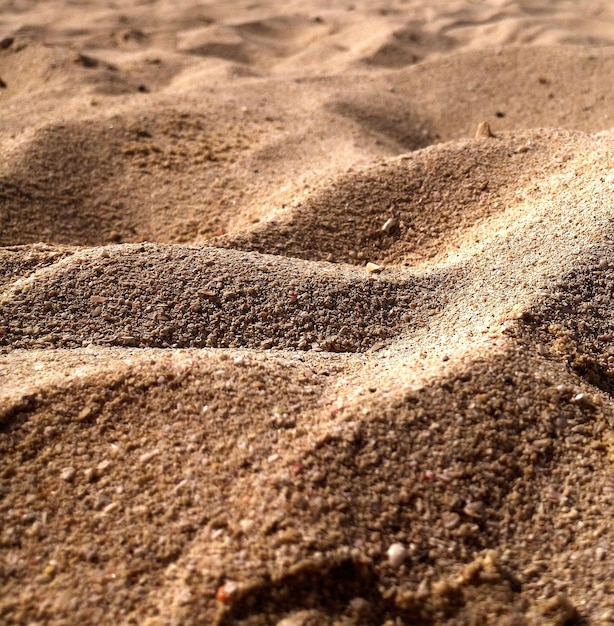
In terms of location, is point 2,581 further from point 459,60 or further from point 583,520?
point 459,60

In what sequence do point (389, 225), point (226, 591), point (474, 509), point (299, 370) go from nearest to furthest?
point (226, 591) < point (474, 509) < point (299, 370) < point (389, 225)

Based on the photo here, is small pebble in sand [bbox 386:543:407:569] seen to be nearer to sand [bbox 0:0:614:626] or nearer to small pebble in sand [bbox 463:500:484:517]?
sand [bbox 0:0:614:626]

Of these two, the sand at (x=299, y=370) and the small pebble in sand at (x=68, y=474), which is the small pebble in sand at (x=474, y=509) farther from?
the small pebble in sand at (x=68, y=474)

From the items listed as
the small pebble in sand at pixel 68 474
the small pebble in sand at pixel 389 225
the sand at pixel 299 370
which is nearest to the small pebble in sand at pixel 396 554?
the sand at pixel 299 370

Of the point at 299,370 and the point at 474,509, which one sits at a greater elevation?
the point at 299,370

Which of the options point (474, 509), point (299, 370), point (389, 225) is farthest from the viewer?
point (389, 225)

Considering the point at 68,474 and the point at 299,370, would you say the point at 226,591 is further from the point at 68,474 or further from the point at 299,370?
the point at 299,370

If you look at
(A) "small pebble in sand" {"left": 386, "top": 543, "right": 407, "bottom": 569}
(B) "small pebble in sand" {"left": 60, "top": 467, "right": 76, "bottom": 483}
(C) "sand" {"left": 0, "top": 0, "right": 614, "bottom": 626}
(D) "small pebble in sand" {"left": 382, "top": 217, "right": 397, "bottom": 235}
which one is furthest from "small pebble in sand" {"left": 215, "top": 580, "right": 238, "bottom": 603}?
(D) "small pebble in sand" {"left": 382, "top": 217, "right": 397, "bottom": 235}

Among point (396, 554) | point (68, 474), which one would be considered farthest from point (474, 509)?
point (68, 474)

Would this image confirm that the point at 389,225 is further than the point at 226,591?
Yes
